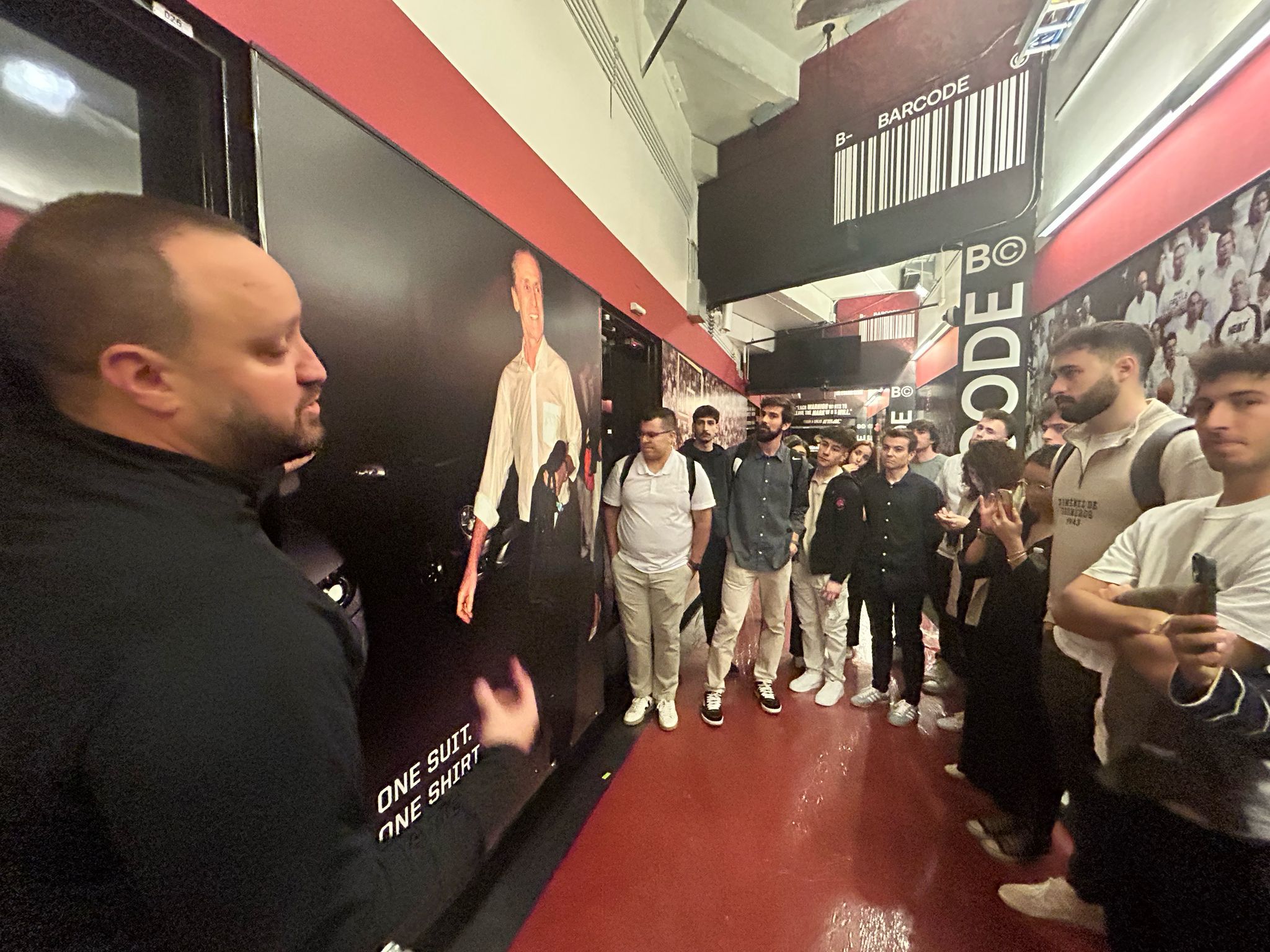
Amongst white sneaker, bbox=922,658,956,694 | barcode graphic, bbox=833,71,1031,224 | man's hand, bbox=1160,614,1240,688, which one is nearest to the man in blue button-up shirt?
white sneaker, bbox=922,658,956,694

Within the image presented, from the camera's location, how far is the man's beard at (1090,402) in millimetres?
1128

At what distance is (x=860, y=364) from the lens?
433 centimetres

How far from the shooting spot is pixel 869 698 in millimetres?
2549

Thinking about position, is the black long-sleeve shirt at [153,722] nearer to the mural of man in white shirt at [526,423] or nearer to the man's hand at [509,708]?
the man's hand at [509,708]

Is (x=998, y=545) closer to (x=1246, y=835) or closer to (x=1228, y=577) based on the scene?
(x=1228, y=577)

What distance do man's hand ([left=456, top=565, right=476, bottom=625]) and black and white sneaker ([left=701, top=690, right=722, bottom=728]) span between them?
5.56ft

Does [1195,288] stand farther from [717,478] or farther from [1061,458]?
[717,478]

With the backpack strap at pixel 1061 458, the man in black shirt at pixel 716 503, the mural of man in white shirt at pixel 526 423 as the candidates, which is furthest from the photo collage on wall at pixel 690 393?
the backpack strap at pixel 1061 458

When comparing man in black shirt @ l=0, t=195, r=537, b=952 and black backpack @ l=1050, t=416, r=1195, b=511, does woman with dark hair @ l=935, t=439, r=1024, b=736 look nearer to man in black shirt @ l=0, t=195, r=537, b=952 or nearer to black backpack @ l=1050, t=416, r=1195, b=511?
black backpack @ l=1050, t=416, r=1195, b=511

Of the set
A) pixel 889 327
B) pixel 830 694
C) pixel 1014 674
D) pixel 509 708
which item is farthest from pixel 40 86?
pixel 889 327

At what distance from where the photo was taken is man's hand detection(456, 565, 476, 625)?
51.9 inches

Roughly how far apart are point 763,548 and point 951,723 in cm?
134

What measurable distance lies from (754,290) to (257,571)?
268 centimetres

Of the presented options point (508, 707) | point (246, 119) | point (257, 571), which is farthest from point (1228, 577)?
point (246, 119)
